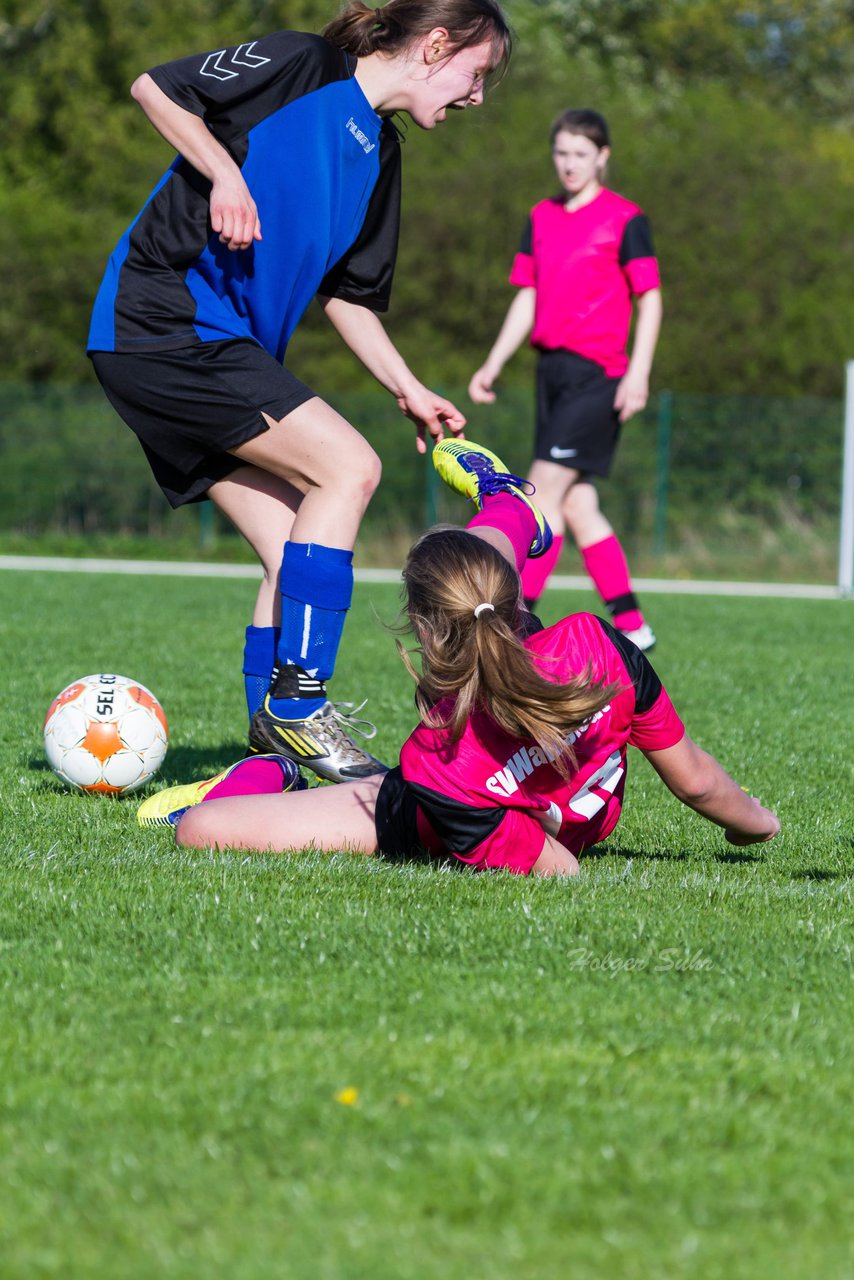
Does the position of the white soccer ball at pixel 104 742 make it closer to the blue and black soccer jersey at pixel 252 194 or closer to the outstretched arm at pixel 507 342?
the blue and black soccer jersey at pixel 252 194

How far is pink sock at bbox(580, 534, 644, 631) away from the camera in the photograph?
8.65 m

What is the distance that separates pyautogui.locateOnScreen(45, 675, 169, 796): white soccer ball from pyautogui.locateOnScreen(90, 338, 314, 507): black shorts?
81 cm

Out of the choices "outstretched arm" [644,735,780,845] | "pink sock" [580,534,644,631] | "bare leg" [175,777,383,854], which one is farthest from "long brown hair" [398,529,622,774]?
"pink sock" [580,534,644,631]

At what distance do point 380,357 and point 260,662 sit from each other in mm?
1044

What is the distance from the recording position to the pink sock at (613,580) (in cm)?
865

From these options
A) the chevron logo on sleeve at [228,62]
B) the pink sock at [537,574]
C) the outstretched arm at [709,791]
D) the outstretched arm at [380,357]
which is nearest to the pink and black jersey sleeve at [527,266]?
the pink sock at [537,574]

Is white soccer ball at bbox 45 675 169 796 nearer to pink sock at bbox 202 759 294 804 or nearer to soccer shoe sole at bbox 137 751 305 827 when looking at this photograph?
soccer shoe sole at bbox 137 751 305 827

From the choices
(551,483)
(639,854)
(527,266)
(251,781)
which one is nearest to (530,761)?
(639,854)

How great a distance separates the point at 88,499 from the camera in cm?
2114

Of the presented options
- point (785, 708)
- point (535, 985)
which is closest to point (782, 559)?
point (785, 708)

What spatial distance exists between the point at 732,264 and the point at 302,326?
21.3ft

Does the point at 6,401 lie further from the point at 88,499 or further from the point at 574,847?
the point at 574,847

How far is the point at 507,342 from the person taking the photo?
8734mm

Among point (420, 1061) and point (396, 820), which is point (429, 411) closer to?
point (396, 820)
